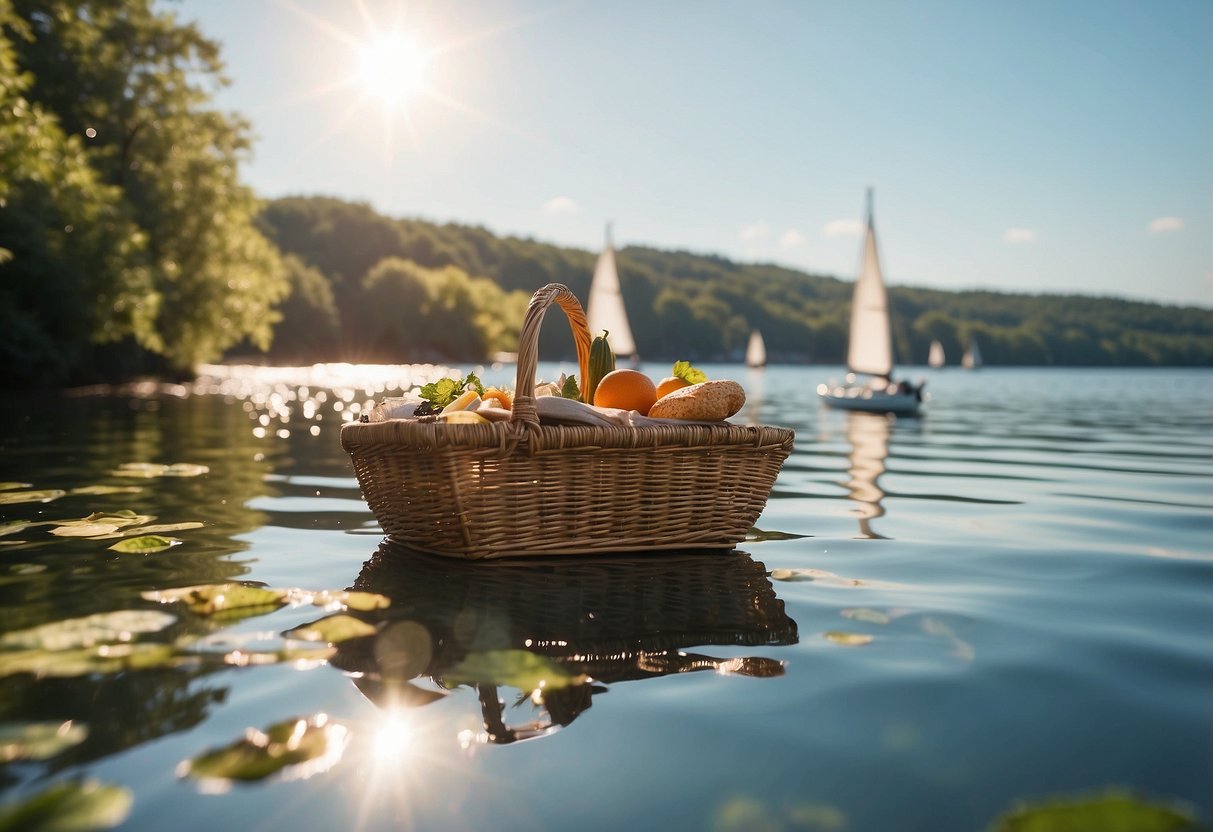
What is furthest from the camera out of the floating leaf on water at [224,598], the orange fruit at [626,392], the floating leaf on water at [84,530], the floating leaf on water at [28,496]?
the floating leaf on water at [28,496]

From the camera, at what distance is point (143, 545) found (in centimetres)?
474

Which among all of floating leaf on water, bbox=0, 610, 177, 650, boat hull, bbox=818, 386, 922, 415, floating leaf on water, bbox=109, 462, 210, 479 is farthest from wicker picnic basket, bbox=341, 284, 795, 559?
boat hull, bbox=818, 386, 922, 415

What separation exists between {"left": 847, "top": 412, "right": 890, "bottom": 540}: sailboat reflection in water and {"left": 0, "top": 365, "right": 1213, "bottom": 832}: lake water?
28 cm

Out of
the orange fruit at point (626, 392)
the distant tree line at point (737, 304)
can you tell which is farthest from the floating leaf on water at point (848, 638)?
the distant tree line at point (737, 304)

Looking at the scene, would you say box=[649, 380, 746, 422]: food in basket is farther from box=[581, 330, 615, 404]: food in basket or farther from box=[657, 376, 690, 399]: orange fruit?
box=[581, 330, 615, 404]: food in basket

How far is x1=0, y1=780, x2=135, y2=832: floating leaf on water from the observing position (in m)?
1.82

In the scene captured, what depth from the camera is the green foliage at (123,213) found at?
23062mm

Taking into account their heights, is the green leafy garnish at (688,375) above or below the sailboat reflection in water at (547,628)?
above

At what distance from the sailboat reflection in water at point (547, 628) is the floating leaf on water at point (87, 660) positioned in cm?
57

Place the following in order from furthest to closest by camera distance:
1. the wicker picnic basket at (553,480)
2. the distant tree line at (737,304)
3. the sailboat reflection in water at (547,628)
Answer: the distant tree line at (737,304) → the wicker picnic basket at (553,480) → the sailboat reflection in water at (547,628)

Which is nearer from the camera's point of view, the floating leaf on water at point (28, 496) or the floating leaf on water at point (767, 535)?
the floating leaf on water at point (767, 535)

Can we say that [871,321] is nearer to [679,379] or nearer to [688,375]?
[688,375]

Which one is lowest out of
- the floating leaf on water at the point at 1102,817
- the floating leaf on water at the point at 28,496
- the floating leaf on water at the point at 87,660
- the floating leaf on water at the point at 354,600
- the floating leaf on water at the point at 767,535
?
the floating leaf on water at the point at 767,535

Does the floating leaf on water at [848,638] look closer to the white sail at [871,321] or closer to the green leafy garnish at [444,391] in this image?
the green leafy garnish at [444,391]
